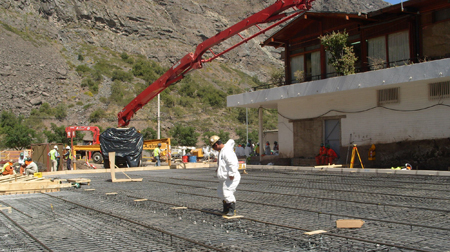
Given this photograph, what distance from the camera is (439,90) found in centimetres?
1677

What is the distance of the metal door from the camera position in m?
20.9

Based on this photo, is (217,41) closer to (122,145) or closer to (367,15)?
(367,15)

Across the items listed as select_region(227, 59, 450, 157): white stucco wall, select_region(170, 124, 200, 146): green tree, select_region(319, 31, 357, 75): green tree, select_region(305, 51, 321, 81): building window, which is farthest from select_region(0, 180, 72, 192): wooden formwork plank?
select_region(170, 124, 200, 146): green tree

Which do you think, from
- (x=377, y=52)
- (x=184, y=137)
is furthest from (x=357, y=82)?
(x=184, y=137)

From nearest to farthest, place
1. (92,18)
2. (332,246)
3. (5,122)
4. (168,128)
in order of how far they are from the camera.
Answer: (332,246) < (5,122) < (168,128) < (92,18)

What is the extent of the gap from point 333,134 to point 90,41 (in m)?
70.7

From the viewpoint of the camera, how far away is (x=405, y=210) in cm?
788

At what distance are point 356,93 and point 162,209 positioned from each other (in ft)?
45.9

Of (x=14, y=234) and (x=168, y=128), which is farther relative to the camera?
(x=168, y=128)

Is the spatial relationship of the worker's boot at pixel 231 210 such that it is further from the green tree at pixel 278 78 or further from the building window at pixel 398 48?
the green tree at pixel 278 78

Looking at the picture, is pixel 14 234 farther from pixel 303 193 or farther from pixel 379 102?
pixel 379 102

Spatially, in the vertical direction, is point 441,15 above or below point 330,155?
above

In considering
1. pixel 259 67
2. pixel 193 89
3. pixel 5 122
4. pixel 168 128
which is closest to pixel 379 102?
pixel 168 128

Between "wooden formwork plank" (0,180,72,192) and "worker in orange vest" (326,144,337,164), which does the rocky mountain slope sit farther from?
"wooden formwork plank" (0,180,72,192)
